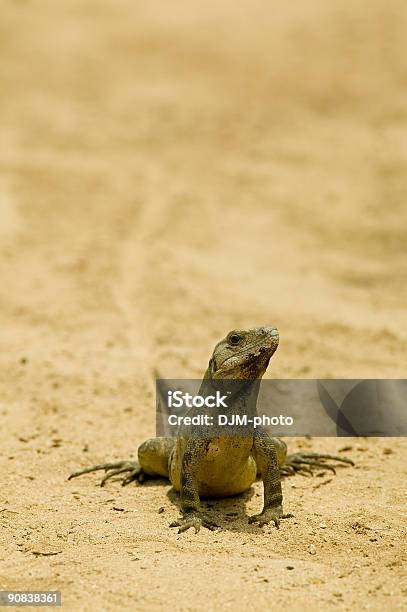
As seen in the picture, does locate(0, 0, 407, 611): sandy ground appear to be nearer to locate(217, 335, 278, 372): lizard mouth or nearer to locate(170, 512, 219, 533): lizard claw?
locate(170, 512, 219, 533): lizard claw

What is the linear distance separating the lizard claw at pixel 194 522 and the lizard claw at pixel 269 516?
251 mm

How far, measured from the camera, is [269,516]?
538cm

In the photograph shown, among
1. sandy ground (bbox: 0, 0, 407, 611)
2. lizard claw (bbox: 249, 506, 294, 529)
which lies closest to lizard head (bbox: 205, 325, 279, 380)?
lizard claw (bbox: 249, 506, 294, 529)

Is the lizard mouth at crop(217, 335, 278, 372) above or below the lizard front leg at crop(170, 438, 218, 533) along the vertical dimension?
above

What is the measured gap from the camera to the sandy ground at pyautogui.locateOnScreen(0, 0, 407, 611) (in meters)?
4.90

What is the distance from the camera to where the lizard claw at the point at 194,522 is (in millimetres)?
5250

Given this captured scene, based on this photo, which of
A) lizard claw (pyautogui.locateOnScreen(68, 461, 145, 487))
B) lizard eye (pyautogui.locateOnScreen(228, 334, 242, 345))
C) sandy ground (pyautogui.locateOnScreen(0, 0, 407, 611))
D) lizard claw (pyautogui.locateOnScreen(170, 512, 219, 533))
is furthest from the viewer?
lizard claw (pyautogui.locateOnScreen(68, 461, 145, 487))

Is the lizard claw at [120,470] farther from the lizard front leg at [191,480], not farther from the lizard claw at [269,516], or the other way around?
the lizard claw at [269,516]

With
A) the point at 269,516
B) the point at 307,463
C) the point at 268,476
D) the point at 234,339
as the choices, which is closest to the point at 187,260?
the point at 307,463

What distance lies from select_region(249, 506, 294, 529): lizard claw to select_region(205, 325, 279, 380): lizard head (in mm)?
830

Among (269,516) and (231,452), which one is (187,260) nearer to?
(231,452)

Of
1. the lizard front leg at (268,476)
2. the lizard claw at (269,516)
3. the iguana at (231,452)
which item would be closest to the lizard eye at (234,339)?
the iguana at (231,452)

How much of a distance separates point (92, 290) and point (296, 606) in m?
7.25

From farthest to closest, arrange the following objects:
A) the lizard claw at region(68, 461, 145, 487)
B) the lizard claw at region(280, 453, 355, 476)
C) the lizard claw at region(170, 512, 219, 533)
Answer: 1. the lizard claw at region(280, 453, 355, 476)
2. the lizard claw at region(68, 461, 145, 487)
3. the lizard claw at region(170, 512, 219, 533)
